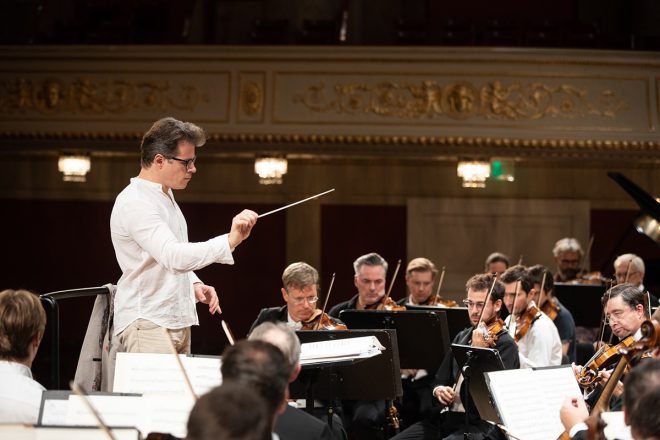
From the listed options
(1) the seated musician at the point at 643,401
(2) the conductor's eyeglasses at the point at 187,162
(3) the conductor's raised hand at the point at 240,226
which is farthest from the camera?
(2) the conductor's eyeglasses at the point at 187,162

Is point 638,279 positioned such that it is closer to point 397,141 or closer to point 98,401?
point 397,141

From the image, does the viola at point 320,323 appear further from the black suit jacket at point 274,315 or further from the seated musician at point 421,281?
the seated musician at point 421,281

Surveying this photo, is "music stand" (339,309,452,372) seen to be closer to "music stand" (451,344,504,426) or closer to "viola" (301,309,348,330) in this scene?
"viola" (301,309,348,330)

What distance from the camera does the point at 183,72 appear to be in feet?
31.2

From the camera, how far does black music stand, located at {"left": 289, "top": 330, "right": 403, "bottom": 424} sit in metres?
4.48

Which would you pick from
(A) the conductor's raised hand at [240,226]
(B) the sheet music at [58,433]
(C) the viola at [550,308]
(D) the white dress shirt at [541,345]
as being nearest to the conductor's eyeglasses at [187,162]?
(A) the conductor's raised hand at [240,226]

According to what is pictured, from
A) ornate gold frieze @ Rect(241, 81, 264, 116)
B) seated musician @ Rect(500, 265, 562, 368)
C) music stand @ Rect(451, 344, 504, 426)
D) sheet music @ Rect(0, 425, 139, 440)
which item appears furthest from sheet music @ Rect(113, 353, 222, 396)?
ornate gold frieze @ Rect(241, 81, 264, 116)

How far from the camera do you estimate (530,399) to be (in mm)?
3861

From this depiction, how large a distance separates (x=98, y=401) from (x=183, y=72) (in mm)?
6864

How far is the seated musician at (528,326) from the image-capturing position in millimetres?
5500

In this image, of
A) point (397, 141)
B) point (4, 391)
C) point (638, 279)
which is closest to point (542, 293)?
point (638, 279)

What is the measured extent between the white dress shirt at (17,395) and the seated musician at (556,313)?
4.06 meters

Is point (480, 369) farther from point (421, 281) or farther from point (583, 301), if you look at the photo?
point (583, 301)

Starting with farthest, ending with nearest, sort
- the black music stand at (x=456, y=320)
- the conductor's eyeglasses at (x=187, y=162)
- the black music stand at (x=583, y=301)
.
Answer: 1. the black music stand at (x=583, y=301)
2. the black music stand at (x=456, y=320)
3. the conductor's eyeglasses at (x=187, y=162)
